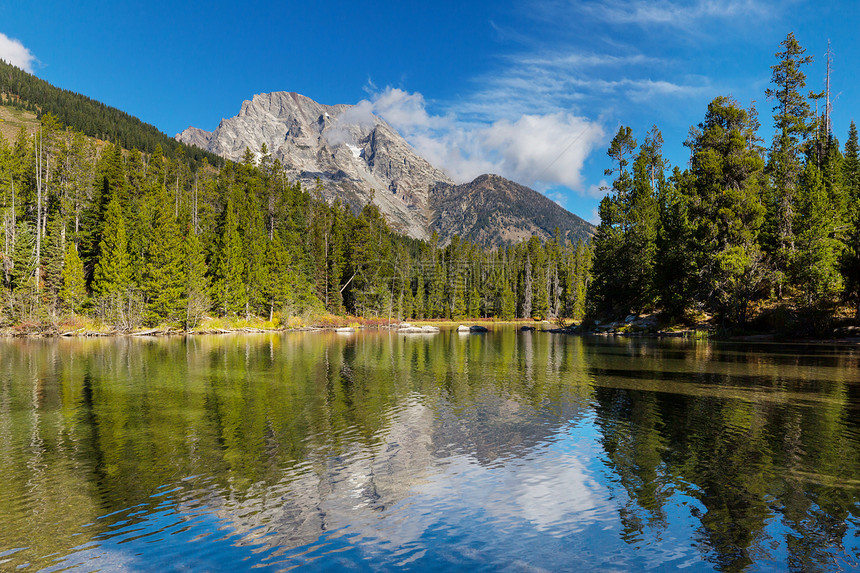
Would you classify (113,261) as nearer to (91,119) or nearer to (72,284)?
(72,284)

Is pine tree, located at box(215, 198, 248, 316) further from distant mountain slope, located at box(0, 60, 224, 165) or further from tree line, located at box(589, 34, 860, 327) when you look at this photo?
distant mountain slope, located at box(0, 60, 224, 165)

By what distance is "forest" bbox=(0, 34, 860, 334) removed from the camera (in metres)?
50.3

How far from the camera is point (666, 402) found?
20266mm

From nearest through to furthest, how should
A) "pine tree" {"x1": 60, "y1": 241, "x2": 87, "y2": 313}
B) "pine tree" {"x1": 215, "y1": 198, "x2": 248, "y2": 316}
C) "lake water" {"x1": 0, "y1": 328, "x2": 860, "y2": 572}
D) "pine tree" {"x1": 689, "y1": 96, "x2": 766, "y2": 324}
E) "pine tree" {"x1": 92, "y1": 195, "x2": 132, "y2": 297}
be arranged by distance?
"lake water" {"x1": 0, "y1": 328, "x2": 860, "y2": 572} → "pine tree" {"x1": 689, "y1": 96, "x2": 766, "y2": 324} → "pine tree" {"x1": 60, "y1": 241, "x2": 87, "y2": 313} → "pine tree" {"x1": 92, "y1": 195, "x2": 132, "y2": 297} → "pine tree" {"x1": 215, "y1": 198, "x2": 248, "y2": 316}

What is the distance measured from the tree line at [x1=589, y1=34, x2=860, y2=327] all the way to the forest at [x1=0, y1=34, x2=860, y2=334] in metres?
0.20

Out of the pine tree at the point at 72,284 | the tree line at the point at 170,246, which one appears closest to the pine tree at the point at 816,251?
the tree line at the point at 170,246

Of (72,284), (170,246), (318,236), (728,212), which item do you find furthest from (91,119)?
(728,212)

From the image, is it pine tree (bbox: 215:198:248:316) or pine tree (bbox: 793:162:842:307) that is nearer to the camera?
pine tree (bbox: 793:162:842:307)

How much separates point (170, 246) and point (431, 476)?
68.1 m

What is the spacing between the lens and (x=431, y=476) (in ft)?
40.3

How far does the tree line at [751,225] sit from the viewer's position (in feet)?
148

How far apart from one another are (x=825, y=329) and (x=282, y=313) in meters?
72.6

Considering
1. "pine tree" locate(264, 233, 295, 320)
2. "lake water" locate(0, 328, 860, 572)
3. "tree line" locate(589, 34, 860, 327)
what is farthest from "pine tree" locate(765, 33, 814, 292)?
"pine tree" locate(264, 233, 295, 320)

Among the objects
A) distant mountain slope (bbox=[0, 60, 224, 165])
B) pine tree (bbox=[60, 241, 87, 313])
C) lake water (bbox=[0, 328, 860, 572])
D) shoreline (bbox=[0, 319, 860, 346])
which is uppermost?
distant mountain slope (bbox=[0, 60, 224, 165])
